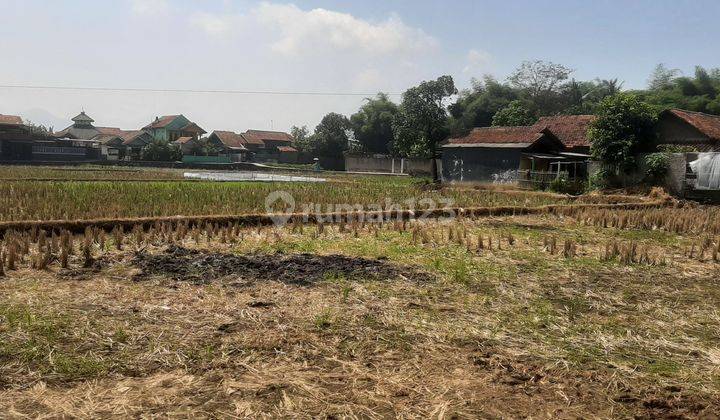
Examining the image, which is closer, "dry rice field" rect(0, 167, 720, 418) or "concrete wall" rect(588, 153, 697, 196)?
"dry rice field" rect(0, 167, 720, 418)

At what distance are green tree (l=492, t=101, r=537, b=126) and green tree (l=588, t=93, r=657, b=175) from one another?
14.6m

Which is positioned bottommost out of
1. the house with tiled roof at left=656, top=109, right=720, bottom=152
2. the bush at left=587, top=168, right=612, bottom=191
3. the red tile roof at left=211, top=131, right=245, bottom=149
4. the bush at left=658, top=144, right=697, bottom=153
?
the bush at left=587, top=168, right=612, bottom=191

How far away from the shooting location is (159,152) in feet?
171

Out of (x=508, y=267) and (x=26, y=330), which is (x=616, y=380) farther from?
(x=26, y=330)

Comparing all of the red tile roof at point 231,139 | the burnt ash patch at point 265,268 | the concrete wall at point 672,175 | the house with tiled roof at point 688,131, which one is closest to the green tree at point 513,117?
the house with tiled roof at point 688,131

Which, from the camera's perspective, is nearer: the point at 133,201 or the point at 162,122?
the point at 133,201

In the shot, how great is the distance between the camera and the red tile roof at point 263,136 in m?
67.9

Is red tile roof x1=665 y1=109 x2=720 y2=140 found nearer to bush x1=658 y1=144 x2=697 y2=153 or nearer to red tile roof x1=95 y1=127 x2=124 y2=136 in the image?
bush x1=658 y1=144 x2=697 y2=153

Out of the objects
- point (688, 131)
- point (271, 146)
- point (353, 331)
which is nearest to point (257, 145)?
point (271, 146)

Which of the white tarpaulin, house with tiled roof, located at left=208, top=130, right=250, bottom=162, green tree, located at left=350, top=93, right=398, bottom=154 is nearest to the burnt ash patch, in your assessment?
the white tarpaulin

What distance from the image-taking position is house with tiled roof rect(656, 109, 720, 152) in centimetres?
2286

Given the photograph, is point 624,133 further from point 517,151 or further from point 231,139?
point 231,139

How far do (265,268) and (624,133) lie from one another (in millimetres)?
21348

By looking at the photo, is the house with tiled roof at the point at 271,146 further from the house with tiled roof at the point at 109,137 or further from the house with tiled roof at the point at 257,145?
the house with tiled roof at the point at 109,137
